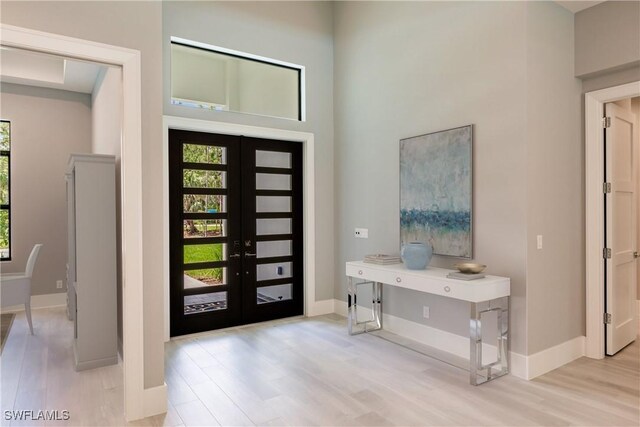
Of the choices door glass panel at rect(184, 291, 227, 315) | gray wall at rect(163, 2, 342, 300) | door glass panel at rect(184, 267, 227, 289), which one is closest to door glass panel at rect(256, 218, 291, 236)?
gray wall at rect(163, 2, 342, 300)

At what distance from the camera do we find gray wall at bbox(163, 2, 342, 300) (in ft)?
14.4

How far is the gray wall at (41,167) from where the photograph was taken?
19.3 feet

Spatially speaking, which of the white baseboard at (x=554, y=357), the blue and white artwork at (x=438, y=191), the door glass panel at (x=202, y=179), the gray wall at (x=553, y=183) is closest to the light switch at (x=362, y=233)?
the blue and white artwork at (x=438, y=191)

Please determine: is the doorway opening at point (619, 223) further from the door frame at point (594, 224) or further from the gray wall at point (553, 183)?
the gray wall at point (553, 183)

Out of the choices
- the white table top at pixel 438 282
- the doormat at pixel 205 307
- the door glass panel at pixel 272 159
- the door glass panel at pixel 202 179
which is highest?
the door glass panel at pixel 272 159

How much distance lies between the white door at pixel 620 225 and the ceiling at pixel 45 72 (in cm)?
570

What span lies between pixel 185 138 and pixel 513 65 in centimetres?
322

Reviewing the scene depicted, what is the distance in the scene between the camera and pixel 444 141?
3840 mm

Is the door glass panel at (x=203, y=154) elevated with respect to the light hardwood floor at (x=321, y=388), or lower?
elevated

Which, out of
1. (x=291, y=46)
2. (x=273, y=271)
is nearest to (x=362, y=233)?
(x=273, y=271)

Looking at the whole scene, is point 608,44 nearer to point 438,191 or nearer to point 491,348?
point 438,191

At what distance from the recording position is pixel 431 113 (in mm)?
4004

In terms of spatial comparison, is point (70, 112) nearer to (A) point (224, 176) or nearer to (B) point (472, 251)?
(A) point (224, 176)

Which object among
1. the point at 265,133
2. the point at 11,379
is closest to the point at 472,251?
the point at 265,133
